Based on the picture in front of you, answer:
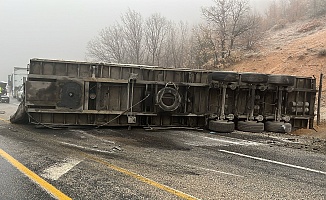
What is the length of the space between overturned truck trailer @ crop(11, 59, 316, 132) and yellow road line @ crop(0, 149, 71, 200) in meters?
3.52

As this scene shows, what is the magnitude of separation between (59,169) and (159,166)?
5.35ft

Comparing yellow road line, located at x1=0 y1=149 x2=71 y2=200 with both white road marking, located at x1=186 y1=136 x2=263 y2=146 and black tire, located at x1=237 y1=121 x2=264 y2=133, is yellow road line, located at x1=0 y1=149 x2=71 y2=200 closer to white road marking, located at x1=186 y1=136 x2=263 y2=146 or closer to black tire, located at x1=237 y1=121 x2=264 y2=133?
white road marking, located at x1=186 y1=136 x2=263 y2=146

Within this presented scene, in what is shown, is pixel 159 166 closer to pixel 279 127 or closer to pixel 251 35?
pixel 279 127

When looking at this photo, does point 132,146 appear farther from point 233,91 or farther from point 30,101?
point 233,91

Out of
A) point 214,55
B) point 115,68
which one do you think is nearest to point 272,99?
point 115,68

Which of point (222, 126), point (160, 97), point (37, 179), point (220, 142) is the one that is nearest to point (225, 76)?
point (222, 126)

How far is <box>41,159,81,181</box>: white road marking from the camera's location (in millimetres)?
4835

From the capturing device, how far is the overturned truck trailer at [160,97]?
939cm

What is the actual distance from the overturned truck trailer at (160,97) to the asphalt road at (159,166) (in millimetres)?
1005

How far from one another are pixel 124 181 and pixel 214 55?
29.4 meters

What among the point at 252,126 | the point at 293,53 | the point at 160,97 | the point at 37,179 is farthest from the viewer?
the point at 293,53

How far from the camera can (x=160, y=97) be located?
9.81 metres

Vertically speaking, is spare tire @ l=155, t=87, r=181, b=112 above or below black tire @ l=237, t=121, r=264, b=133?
above

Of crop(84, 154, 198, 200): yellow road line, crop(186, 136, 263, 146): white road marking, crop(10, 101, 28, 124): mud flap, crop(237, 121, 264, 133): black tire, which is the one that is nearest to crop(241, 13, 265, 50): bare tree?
crop(237, 121, 264, 133): black tire
